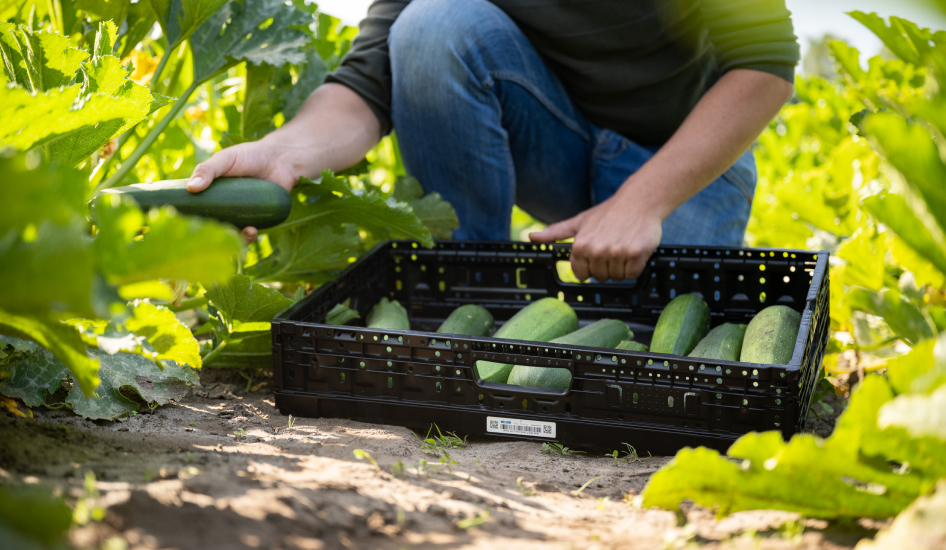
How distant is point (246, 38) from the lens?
2363 mm

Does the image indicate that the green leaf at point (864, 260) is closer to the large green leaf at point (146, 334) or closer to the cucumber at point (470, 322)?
the cucumber at point (470, 322)

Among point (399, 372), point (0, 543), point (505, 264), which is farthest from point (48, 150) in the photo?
point (505, 264)

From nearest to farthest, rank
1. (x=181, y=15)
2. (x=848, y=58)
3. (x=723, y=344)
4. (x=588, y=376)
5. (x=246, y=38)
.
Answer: (x=588, y=376) < (x=723, y=344) < (x=181, y=15) < (x=246, y=38) < (x=848, y=58)

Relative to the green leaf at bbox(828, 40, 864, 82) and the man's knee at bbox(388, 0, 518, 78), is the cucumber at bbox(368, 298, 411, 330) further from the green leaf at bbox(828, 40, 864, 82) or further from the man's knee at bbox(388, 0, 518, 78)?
the green leaf at bbox(828, 40, 864, 82)

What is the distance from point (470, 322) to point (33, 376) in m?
1.17

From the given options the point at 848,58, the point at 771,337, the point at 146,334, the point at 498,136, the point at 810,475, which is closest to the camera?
the point at 810,475

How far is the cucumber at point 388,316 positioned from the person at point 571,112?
1.52 ft

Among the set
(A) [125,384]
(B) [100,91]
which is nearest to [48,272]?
(B) [100,91]

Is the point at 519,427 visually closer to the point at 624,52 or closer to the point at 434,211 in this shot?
the point at 434,211

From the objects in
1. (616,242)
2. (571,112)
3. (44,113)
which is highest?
(44,113)

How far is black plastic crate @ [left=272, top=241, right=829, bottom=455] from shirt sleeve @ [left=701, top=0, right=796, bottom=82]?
0.60 meters

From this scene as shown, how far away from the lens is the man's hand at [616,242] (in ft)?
7.19

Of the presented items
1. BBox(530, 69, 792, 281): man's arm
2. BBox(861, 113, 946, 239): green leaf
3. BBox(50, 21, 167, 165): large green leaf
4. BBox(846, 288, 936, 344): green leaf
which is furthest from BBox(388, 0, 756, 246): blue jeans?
BBox(861, 113, 946, 239): green leaf

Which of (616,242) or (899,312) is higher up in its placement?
(899,312)
